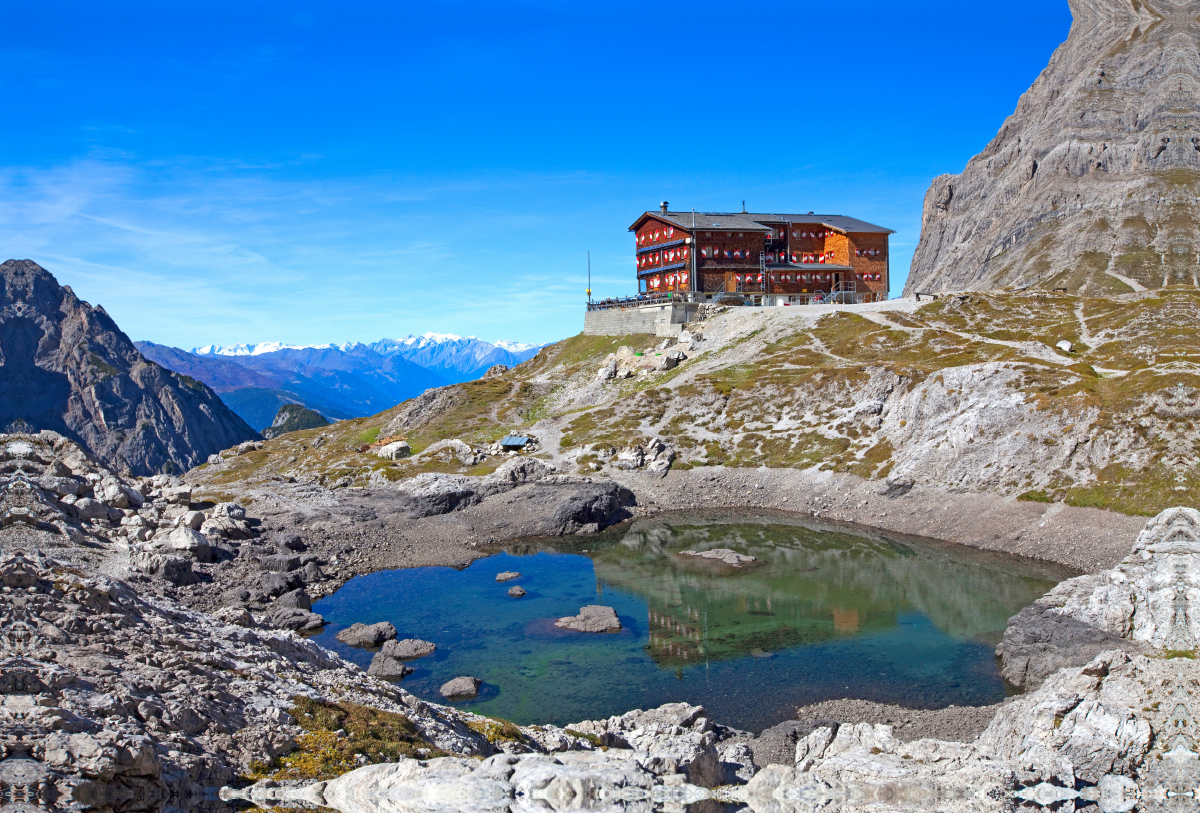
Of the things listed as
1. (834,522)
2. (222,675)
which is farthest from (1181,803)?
(834,522)

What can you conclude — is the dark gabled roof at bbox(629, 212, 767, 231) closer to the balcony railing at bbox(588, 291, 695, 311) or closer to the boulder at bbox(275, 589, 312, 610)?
the balcony railing at bbox(588, 291, 695, 311)

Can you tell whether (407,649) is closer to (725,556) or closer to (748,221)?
(725,556)

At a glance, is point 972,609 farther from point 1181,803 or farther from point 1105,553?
point 1181,803

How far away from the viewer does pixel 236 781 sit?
23312mm

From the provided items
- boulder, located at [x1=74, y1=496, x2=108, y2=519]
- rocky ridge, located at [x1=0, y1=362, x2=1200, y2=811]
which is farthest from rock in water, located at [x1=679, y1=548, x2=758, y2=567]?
boulder, located at [x1=74, y1=496, x2=108, y2=519]

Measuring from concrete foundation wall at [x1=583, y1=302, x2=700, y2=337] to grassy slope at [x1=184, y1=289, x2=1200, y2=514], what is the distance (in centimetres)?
438

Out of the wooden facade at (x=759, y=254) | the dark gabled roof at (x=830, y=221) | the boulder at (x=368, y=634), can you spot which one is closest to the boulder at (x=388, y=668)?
the boulder at (x=368, y=634)

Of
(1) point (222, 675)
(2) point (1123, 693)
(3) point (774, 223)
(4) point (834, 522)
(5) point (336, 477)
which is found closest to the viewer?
(1) point (222, 675)

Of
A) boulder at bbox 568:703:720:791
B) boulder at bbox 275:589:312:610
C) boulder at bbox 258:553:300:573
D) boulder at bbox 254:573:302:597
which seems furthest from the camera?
boulder at bbox 258:553:300:573

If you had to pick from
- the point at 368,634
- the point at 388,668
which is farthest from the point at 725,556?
the point at 388,668

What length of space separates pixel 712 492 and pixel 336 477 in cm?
5223

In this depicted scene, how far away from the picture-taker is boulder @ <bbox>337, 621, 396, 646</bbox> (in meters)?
54.1

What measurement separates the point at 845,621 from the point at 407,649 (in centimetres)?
3279

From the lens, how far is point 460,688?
150ft
